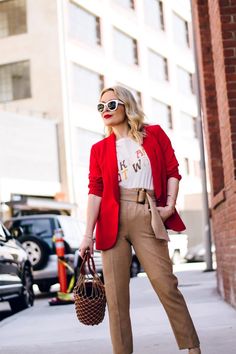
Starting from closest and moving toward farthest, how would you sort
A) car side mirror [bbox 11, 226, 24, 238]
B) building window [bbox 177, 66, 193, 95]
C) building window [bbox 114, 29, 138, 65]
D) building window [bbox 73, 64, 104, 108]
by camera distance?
car side mirror [bbox 11, 226, 24, 238], building window [bbox 73, 64, 104, 108], building window [bbox 114, 29, 138, 65], building window [bbox 177, 66, 193, 95]

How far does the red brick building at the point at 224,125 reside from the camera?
25.9 feet

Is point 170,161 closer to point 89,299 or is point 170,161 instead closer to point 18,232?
point 89,299

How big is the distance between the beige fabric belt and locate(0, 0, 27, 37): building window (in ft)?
106

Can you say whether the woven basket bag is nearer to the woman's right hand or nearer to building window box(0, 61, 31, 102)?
the woman's right hand

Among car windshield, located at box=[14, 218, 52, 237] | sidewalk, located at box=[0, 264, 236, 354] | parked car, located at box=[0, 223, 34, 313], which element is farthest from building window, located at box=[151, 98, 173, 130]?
sidewalk, located at box=[0, 264, 236, 354]

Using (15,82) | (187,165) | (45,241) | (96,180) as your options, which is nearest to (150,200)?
(96,180)

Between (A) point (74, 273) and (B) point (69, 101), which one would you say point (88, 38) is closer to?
(B) point (69, 101)

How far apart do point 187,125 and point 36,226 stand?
33879 mm

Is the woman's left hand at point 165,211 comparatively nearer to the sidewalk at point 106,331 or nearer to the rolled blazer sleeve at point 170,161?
the rolled blazer sleeve at point 170,161

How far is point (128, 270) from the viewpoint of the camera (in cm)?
509

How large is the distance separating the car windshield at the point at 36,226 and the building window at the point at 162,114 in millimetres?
29095

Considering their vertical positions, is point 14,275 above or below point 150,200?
below

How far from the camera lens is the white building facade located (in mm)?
35250

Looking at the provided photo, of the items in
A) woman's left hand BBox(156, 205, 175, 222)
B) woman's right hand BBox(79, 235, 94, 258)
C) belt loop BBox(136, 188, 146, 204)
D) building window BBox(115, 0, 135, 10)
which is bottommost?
woman's right hand BBox(79, 235, 94, 258)
